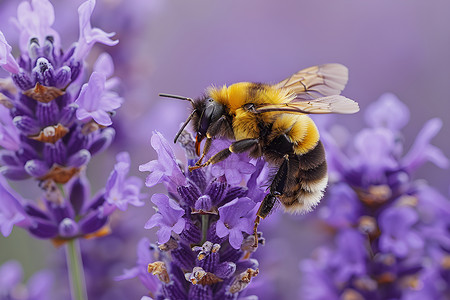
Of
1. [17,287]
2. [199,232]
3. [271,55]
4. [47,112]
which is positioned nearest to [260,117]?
[199,232]

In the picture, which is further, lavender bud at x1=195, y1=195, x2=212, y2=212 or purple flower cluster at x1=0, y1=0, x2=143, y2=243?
purple flower cluster at x1=0, y1=0, x2=143, y2=243

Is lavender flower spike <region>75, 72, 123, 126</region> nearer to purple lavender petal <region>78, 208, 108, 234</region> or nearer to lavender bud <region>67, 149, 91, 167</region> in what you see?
lavender bud <region>67, 149, 91, 167</region>

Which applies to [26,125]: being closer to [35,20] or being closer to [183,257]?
[35,20]

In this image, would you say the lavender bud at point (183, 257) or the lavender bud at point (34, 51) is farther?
the lavender bud at point (34, 51)

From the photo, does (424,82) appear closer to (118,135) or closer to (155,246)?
(118,135)

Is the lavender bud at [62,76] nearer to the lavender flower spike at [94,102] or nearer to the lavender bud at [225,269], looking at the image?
the lavender flower spike at [94,102]

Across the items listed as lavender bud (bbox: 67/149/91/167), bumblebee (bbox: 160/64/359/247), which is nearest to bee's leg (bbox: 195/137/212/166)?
bumblebee (bbox: 160/64/359/247)

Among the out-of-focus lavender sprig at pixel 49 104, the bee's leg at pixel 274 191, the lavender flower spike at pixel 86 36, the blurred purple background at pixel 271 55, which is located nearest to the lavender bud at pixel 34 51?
the out-of-focus lavender sprig at pixel 49 104
